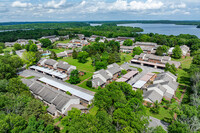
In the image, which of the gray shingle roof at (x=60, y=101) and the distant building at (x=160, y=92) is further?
the distant building at (x=160, y=92)

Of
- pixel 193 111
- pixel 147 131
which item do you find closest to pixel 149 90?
pixel 193 111

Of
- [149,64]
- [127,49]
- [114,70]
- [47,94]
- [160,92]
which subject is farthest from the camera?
[127,49]

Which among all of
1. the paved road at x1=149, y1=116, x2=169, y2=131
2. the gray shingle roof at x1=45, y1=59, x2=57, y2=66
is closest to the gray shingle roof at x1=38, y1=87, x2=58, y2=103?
the gray shingle roof at x1=45, y1=59, x2=57, y2=66

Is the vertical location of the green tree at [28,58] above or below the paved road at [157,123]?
above

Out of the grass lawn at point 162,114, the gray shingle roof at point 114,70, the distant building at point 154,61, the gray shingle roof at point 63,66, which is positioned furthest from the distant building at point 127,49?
the grass lawn at point 162,114

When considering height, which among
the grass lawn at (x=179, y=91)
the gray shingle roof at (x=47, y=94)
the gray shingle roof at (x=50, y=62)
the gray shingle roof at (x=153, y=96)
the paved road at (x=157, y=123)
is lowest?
the paved road at (x=157, y=123)

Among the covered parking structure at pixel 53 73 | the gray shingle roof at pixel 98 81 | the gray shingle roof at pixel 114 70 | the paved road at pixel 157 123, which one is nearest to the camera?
the paved road at pixel 157 123

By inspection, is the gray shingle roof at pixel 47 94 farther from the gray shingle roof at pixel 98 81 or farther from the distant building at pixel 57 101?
the gray shingle roof at pixel 98 81

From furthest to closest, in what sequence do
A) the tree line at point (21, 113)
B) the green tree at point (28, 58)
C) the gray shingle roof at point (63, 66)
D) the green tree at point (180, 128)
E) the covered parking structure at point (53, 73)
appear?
the green tree at point (28, 58) → the gray shingle roof at point (63, 66) → the covered parking structure at point (53, 73) → the tree line at point (21, 113) → the green tree at point (180, 128)

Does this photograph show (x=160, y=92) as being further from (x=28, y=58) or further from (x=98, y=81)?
(x=28, y=58)

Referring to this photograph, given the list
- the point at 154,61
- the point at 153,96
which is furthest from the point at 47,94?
the point at 154,61

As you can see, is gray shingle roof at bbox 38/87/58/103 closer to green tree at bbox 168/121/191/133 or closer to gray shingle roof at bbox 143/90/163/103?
gray shingle roof at bbox 143/90/163/103

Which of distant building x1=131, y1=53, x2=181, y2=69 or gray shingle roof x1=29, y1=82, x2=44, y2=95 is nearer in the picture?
gray shingle roof x1=29, y1=82, x2=44, y2=95

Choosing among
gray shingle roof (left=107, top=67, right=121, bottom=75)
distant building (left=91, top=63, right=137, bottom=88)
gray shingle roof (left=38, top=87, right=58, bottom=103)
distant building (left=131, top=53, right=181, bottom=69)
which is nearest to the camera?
gray shingle roof (left=38, top=87, right=58, bottom=103)
